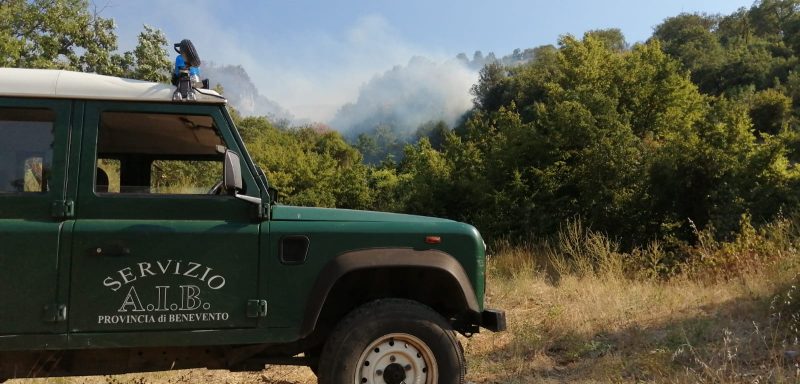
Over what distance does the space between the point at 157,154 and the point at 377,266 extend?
6.18 feet

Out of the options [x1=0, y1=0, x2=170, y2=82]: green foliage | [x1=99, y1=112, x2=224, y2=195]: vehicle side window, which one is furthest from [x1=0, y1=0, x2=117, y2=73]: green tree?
[x1=99, y1=112, x2=224, y2=195]: vehicle side window

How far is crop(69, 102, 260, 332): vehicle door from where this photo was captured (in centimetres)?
333

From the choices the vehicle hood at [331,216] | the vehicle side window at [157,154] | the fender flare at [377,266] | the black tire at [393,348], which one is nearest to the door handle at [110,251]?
the vehicle side window at [157,154]

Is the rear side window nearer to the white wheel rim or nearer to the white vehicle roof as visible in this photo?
the white vehicle roof

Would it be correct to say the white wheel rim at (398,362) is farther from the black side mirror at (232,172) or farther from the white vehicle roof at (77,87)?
the white vehicle roof at (77,87)

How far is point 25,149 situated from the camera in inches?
135

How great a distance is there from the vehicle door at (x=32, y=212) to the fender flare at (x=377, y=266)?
140 cm

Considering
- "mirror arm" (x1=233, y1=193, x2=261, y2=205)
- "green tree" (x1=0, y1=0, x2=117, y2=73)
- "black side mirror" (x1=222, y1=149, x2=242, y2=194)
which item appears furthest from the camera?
"green tree" (x1=0, y1=0, x2=117, y2=73)

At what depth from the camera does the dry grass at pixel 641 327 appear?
491 cm

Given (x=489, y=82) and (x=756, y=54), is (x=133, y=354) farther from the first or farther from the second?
(x=489, y=82)

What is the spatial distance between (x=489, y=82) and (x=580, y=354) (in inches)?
2730

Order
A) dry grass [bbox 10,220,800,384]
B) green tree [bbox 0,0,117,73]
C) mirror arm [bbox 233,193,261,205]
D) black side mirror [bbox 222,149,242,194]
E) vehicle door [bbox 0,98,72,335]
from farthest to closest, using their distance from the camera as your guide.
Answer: green tree [bbox 0,0,117,73], dry grass [bbox 10,220,800,384], mirror arm [bbox 233,193,261,205], black side mirror [bbox 222,149,242,194], vehicle door [bbox 0,98,72,335]

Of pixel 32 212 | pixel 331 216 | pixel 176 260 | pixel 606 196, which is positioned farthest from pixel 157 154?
pixel 606 196

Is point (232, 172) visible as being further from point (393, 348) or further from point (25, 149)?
→ point (393, 348)
